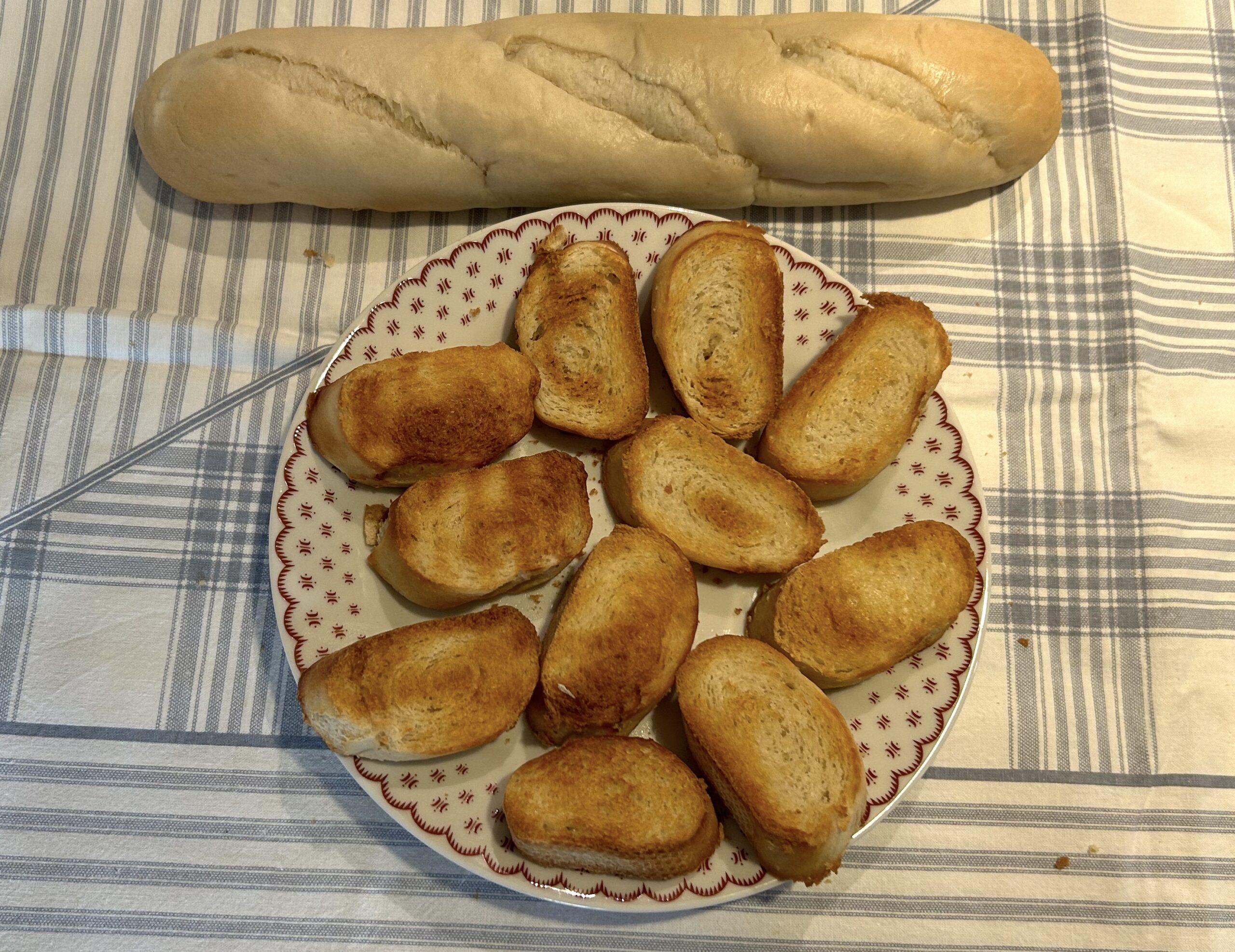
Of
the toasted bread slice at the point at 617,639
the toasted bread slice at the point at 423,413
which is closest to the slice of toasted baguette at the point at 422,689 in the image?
the toasted bread slice at the point at 617,639

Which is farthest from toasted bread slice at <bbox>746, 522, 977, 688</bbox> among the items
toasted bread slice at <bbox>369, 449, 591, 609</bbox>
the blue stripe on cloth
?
the blue stripe on cloth

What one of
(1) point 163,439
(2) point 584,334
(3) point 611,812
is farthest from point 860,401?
(1) point 163,439

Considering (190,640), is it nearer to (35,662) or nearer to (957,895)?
(35,662)

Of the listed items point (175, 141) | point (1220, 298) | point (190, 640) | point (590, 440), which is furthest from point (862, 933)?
point (175, 141)

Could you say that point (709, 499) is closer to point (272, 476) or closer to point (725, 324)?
point (725, 324)

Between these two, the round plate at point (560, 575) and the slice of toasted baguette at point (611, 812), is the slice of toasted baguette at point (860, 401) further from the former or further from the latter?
the slice of toasted baguette at point (611, 812)
